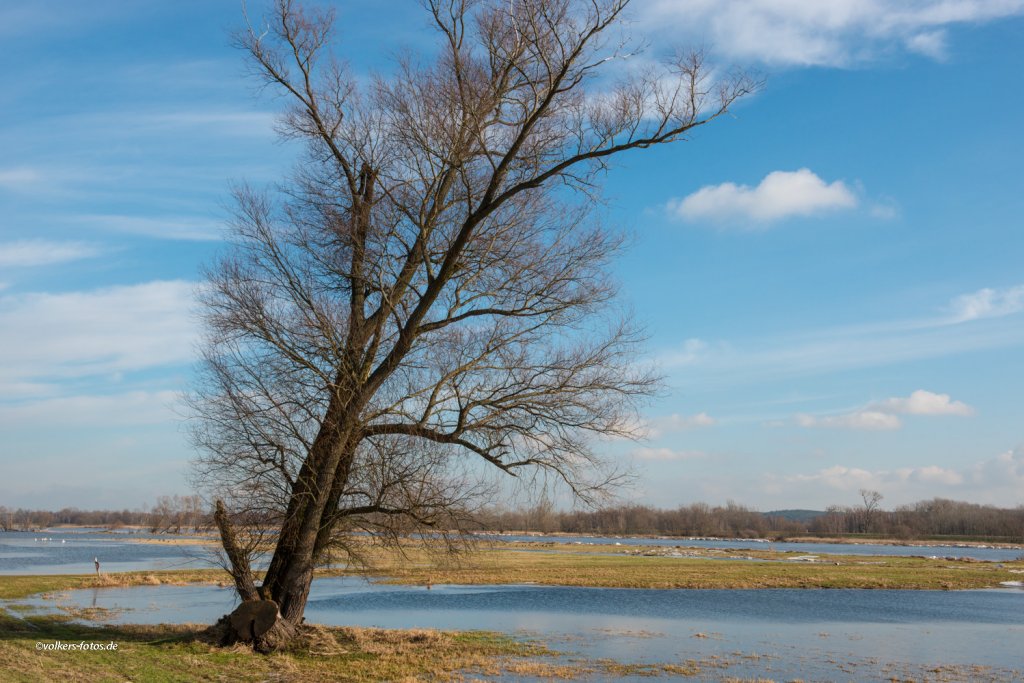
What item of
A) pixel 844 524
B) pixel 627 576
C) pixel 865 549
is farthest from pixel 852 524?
pixel 627 576

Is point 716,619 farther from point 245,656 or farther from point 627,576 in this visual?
point 627,576

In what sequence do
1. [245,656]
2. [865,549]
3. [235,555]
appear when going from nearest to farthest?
[245,656] < [235,555] < [865,549]

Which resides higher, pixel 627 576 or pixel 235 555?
pixel 235 555

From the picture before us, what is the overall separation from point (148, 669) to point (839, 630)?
2092 centimetres

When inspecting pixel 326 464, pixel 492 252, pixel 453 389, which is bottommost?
pixel 326 464

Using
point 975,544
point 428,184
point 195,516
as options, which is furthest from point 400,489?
Answer: point 975,544

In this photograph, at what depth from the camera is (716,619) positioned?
27672 millimetres

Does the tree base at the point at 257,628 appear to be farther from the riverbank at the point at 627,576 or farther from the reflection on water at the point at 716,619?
the riverbank at the point at 627,576

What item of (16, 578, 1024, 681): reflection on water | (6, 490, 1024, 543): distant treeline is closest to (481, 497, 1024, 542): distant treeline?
(6, 490, 1024, 543): distant treeline

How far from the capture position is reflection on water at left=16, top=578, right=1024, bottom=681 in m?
19.0

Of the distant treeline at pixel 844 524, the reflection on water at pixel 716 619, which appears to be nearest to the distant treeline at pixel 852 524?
the distant treeline at pixel 844 524

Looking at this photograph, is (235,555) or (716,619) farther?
(716,619)

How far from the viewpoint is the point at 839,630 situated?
25500 mm

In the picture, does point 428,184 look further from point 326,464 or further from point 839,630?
point 839,630
